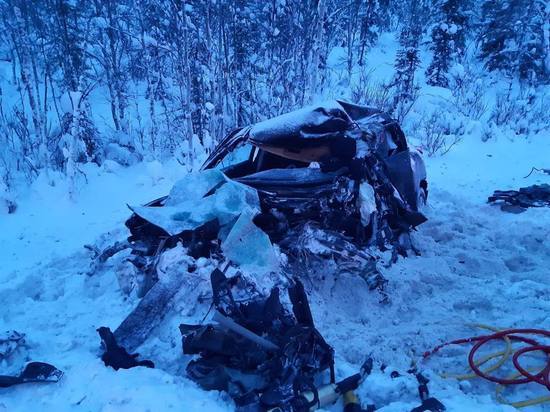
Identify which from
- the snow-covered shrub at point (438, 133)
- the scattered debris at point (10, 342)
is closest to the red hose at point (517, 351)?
→ the scattered debris at point (10, 342)

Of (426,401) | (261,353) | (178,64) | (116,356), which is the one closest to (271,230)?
(261,353)

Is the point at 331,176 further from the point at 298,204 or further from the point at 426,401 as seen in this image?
the point at 426,401

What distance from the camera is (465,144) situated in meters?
8.80

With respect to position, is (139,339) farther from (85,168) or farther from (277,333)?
(85,168)

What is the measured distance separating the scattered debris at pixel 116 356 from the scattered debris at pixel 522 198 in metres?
5.23

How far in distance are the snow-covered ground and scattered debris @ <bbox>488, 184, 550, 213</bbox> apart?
0.15m

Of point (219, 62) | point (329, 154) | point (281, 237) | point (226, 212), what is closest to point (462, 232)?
point (329, 154)

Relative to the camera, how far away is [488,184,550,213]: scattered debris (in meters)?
5.50

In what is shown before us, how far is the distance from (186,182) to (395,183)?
222cm

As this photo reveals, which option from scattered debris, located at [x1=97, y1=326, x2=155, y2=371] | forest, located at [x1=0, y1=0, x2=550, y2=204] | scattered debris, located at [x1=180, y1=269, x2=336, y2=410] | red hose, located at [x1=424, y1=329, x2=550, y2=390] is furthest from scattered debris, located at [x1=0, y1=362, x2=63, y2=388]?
forest, located at [x1=0, y1=0, x2=550, y2=204]

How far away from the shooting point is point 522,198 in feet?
18.7

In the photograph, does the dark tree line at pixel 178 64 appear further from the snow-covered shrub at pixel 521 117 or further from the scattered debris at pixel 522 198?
the scattered debris at pixel 522 198

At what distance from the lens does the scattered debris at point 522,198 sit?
550cm

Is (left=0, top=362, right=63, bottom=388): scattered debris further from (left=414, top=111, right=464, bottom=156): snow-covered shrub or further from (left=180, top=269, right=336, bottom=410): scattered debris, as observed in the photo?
(left=414, top=111, right=464, bottom=156): snow-covered shrub
